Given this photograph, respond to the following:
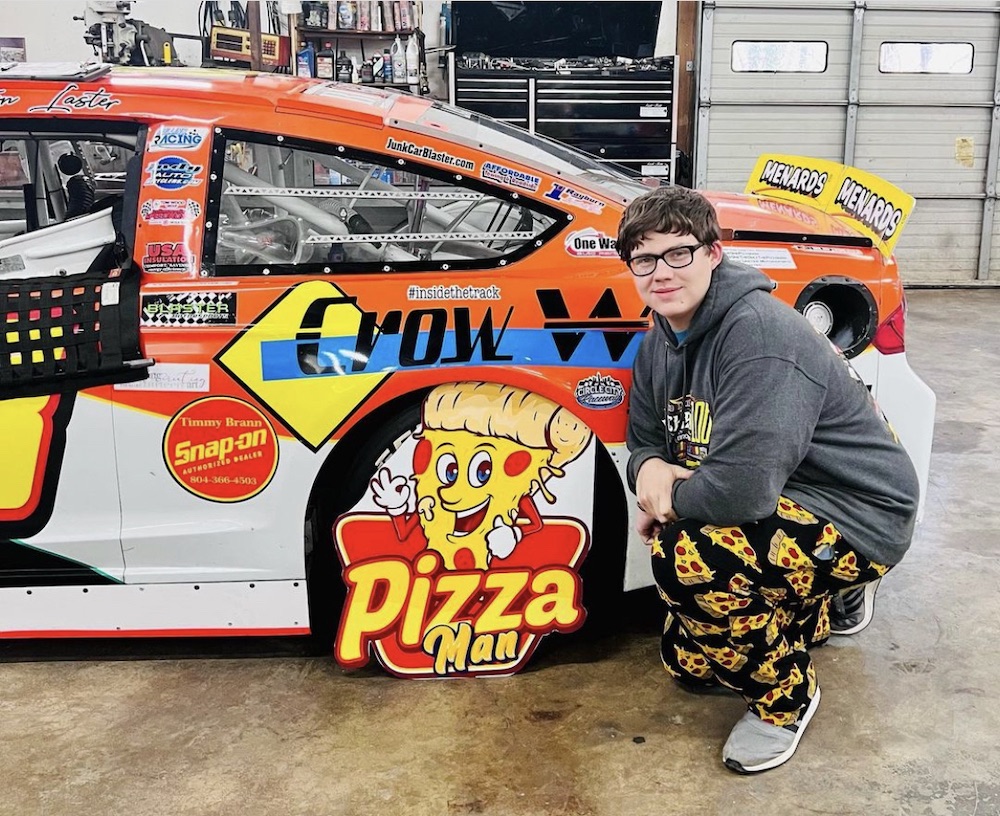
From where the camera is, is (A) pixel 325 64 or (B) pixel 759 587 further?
(A) pixel 325 64

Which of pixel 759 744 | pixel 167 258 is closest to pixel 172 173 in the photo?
pixel 167 258

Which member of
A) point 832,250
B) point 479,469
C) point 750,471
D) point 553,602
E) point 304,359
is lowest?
point 553,602

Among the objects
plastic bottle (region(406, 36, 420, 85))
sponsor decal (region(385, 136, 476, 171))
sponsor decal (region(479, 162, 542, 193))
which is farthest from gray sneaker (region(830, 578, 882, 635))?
plastic bottle (region(406, 36, 420, 85))

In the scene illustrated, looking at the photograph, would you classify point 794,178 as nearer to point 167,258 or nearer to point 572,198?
point 572,198

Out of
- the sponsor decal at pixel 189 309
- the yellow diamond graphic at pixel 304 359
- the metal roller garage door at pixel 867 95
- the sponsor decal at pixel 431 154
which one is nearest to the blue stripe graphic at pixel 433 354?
the yellow diamond graphic at pixel 304 359

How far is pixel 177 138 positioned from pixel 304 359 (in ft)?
1.92

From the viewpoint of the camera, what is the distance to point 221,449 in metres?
2.15

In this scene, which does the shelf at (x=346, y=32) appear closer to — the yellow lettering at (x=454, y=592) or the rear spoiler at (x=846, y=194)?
the rear spoiler at (x=846, y=194)

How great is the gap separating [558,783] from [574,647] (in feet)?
1.89

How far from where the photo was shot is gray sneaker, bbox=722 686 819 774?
6.43 feet

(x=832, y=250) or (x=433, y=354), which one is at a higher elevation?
(x=832, y=250)

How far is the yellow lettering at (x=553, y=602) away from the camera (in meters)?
2.29

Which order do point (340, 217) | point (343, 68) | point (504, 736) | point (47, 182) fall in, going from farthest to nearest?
point (343, 68)
point (47, 182)
point (340, 217)
point (504, 736)

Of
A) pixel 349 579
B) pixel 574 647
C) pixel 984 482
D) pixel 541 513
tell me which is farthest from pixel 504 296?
pixel 984 482
